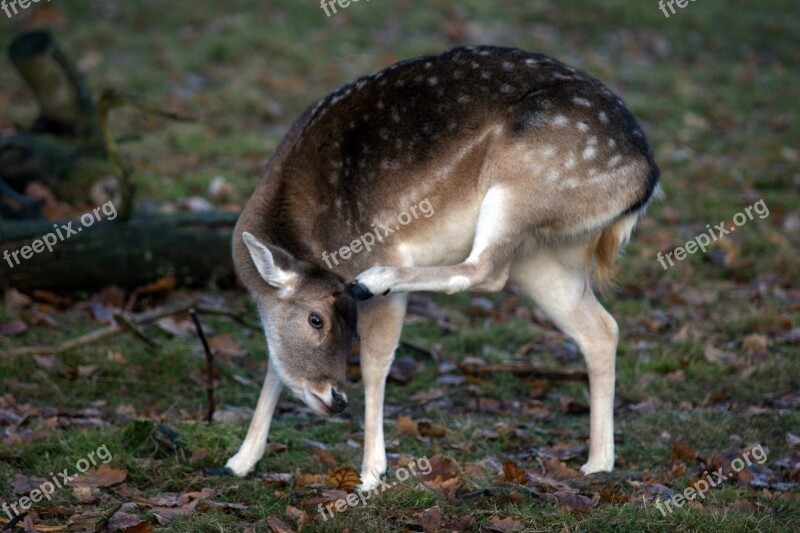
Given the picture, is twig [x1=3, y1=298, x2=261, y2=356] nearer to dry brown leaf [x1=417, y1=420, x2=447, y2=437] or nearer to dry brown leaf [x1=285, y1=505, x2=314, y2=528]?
dry brown leaf [x1=417, y1=420, x2=447, y2=437]

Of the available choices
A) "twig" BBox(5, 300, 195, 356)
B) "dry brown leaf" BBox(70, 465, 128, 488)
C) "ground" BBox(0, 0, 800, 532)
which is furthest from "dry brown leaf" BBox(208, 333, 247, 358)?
"dry brown leaf" BBox(70, 465, 128, 488)

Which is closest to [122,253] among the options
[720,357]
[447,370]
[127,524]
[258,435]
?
[447,370]

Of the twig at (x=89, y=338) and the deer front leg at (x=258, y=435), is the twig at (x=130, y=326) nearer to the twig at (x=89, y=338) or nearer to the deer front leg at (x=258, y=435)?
the twig at (x=89, y=338)

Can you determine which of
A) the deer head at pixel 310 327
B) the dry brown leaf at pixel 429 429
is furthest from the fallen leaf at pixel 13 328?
the dry brown leaf at pixel 429 429

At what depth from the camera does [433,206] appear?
Answer: 5262 mm

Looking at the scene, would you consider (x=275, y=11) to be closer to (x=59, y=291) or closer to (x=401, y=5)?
(x=401, y=5)

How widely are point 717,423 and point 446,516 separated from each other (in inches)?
81.4

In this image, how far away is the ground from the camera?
4.62 metres

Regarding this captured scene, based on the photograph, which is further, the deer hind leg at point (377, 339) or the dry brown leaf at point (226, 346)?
the dry brown leaf at point (226, 346)

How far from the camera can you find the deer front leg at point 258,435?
16.9ft

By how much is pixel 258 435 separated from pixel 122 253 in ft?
8.29

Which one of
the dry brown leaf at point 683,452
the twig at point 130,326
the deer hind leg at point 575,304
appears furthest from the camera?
the twig at point 130,326

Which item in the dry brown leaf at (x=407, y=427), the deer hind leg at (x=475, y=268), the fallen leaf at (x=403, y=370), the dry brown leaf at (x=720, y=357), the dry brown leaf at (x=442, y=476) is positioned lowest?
the dry brown leaf at (x=720, y=357)

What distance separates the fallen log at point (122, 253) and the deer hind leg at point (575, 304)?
2736 mm
